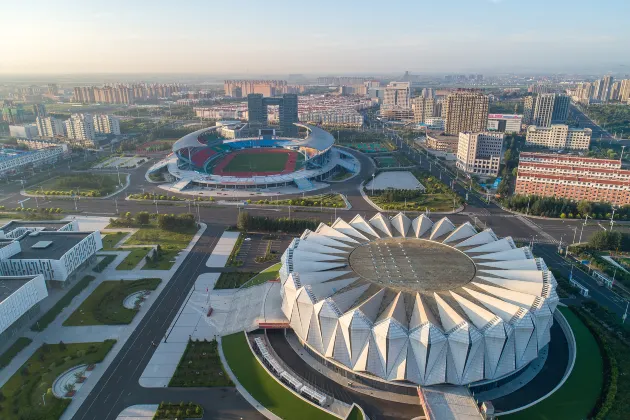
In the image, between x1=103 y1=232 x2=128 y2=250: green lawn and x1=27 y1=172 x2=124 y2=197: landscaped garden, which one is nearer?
x1=103 y1=232 x2=128 y2=250: green lawn

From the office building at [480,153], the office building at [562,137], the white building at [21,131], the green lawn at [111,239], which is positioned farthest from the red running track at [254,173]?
the office building at [562,137]

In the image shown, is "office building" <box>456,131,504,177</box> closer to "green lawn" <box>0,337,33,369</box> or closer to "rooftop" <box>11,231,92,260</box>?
"rooftop" <box>11,231,92,260</box>

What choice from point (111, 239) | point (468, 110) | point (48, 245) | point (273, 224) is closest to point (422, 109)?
point (468, 110)

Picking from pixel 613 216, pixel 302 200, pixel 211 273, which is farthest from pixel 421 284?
pixel 613 216

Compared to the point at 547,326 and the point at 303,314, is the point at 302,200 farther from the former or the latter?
the point at 547,326

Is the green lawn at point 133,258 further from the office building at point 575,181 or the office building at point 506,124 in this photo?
the office building at point 506,124

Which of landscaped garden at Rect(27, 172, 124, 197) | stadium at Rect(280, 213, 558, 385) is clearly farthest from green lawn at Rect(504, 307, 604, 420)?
landscaped garden at Rect(27, 172, 124, 197)

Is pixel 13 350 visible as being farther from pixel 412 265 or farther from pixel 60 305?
pixel 412 265
